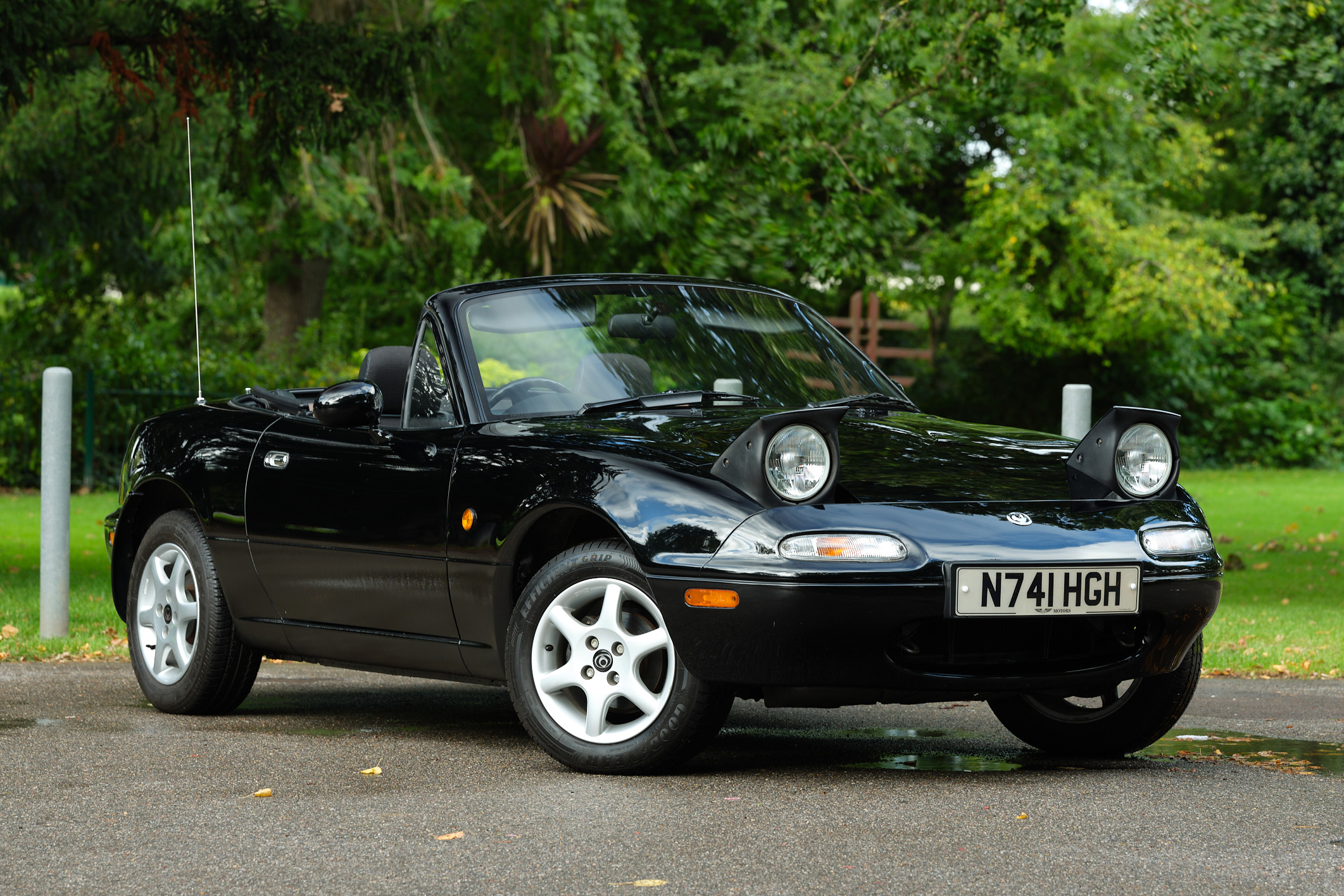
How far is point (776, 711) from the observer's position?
268 inches

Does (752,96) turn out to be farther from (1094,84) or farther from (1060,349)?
Answer: (1060,349)

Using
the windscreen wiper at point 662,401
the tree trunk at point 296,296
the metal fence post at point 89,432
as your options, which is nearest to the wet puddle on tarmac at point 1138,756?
the windscreen wiper at point 662,401

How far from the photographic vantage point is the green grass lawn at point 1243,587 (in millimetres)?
8445

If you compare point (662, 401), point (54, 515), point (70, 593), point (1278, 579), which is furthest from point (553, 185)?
point (662, 401)

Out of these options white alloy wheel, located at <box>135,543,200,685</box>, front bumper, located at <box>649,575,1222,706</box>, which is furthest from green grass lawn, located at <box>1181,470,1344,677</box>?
white alloy wheel, located at <box>135,543,200,685</box>

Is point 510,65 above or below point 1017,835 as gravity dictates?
above

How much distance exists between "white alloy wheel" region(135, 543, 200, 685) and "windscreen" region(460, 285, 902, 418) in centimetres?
160

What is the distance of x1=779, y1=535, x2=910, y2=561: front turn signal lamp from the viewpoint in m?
4.54

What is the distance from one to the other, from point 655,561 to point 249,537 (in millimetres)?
2043

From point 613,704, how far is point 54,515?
15.6ft

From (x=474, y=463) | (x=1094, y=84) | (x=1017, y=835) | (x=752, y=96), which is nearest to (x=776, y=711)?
(x=474, y=463)

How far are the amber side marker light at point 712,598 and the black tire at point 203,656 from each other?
2.33m

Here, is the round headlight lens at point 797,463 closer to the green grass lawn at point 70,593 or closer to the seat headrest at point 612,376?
the seat headrest at point 612,376

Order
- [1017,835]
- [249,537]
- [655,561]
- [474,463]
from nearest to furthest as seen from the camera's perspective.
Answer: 1. [1017,835]
2. [655,561]
3. [474,463]
4. [249,537]
